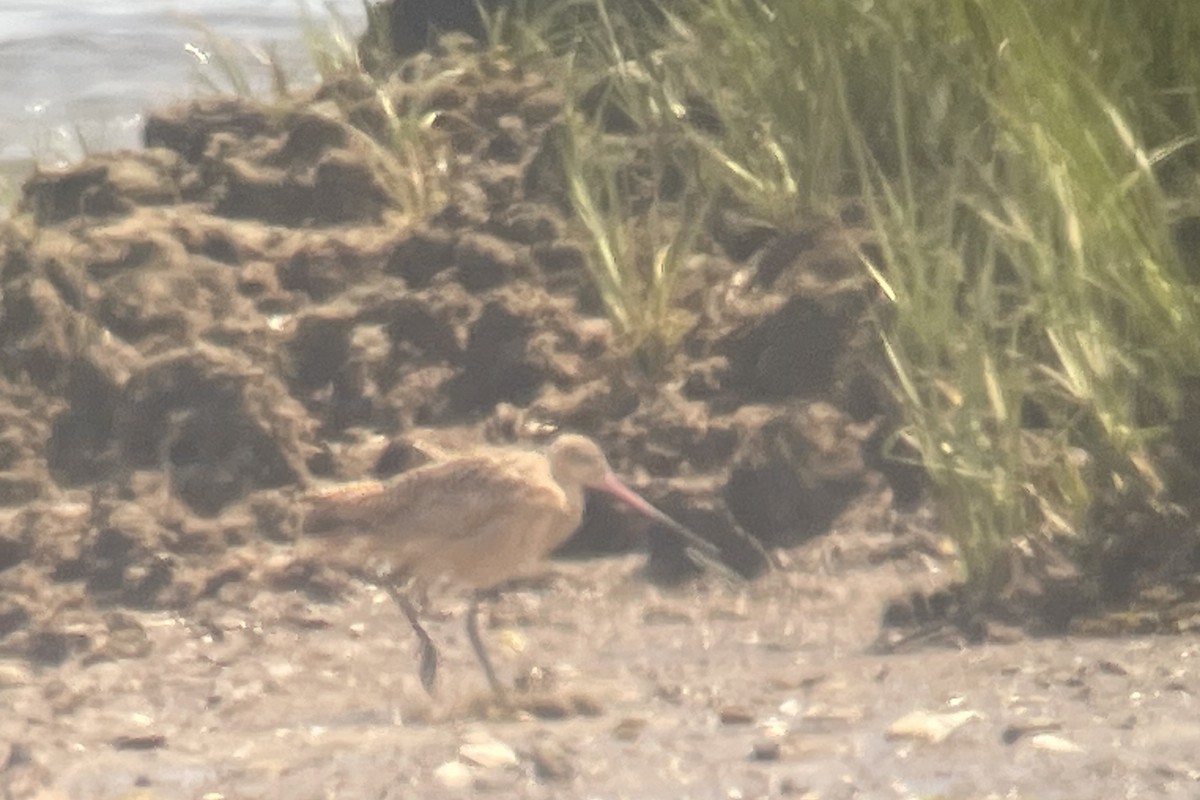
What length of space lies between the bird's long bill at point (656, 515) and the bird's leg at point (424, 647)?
63cm

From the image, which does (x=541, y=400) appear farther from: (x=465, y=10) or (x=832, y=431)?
(x=465, y=10)

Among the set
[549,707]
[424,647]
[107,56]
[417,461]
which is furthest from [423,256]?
[107,56]

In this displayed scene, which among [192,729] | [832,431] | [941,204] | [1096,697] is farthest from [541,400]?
[1096,697]

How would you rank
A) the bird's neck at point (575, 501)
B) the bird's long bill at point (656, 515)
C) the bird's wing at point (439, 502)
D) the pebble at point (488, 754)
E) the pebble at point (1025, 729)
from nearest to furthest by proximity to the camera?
1. the pebble at point (1025, 729)
2. the pebble at point (488, 754)
3. the bird's wing at point (439, 502)
4. the bird's neck at point (575, 501)
5. the bird's long bill at point (656, 515)

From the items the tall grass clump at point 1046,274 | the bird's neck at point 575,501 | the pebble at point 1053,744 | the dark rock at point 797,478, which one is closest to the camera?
the pebble at point 1053,744

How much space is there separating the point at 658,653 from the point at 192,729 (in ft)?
3.79

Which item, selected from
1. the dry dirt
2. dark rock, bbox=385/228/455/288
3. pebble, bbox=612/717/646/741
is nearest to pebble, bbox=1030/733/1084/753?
the dry dirt

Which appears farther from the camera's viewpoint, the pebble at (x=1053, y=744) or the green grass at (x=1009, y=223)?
the green grass at (x=1009, y=223)

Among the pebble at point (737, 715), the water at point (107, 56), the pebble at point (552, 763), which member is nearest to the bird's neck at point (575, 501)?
the pebble at point (737, 715)

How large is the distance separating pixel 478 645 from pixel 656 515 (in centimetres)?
71

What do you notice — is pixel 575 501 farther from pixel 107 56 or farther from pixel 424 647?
pixel 107 56

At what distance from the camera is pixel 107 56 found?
526 inches

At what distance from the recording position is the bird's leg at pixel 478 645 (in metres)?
5.01

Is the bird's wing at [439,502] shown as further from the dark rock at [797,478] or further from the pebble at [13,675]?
the pebble at [13,675]
